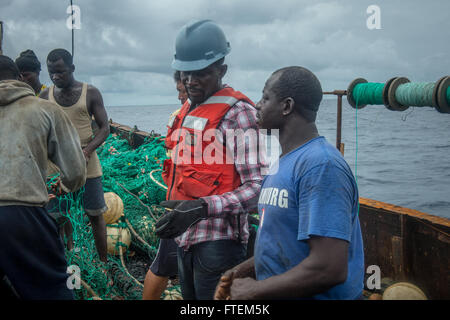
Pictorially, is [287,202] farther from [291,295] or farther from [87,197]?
[87,197]

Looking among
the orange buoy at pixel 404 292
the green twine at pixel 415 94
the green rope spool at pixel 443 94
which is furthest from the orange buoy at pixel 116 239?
the green rope spool at pixel 443 94

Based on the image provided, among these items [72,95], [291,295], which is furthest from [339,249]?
[72,95]

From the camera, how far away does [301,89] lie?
1.76 meters

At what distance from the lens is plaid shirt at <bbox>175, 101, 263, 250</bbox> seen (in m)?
2.36

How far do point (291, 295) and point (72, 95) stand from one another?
11.1 feet

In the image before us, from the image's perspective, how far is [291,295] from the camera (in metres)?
1.53

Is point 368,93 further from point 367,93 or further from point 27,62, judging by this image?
point 27,62

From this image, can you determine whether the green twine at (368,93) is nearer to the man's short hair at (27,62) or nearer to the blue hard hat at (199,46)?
Answer: the blue hard hat at (199,46)

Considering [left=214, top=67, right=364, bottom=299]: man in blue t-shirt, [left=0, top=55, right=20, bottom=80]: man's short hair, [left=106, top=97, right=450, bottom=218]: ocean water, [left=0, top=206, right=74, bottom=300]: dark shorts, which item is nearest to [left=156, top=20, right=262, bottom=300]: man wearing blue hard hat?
[left=214, top=67, right=364, bottom=299]: man in blue t-shirt

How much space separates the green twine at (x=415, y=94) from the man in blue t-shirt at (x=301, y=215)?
5.85ft

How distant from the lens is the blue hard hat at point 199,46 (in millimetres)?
2471

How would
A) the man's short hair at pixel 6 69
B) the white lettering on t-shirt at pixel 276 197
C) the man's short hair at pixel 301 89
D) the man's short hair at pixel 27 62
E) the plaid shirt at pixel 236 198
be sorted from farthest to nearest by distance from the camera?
the man's short hair at pixel 27 62 < the man's short hair at pixel 6 69 < the plaid shirt at pixel 236 198 < the man's short hair at pixel 301 89 < the white lettering on t-shirt at pixel 276 197

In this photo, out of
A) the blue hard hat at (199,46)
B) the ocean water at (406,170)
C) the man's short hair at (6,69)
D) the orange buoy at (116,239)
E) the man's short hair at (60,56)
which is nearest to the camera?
the blue hard hat at (199,46)
